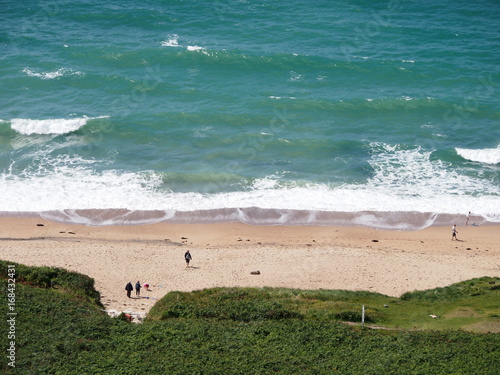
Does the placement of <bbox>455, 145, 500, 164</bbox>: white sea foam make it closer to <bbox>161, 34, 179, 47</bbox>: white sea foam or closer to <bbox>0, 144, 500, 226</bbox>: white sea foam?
<bbox>0, 144, 500, 226</bbox>: white sea foam

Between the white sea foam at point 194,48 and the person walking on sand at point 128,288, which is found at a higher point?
the white sea foam at point 194,48

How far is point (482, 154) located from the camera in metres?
55.3

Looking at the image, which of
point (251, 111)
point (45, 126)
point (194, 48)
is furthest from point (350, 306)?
point (194, 48)

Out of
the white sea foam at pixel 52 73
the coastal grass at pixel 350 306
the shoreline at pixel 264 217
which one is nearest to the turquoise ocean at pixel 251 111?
the shoreline at pixel 264 217

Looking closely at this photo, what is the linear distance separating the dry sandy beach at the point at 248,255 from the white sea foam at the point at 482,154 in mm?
10481

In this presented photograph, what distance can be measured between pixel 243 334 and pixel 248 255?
13797 millimetres

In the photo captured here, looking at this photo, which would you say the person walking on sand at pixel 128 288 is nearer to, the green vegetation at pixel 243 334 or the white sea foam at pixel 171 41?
the green vegetation at pixel 243 334

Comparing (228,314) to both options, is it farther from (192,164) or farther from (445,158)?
(445,158)

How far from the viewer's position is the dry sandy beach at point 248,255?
126 ft

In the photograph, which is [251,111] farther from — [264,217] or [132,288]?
[132,288]

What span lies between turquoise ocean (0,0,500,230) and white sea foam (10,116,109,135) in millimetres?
148

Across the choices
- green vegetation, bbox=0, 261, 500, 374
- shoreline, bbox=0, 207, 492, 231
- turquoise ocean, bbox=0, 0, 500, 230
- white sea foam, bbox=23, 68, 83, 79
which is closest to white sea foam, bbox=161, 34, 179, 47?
turquoise ocean, bbox=0, 0, 500, 230

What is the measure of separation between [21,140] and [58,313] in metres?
32.3

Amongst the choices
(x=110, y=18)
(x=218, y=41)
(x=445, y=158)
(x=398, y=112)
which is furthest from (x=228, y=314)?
(x=110, y=18)
